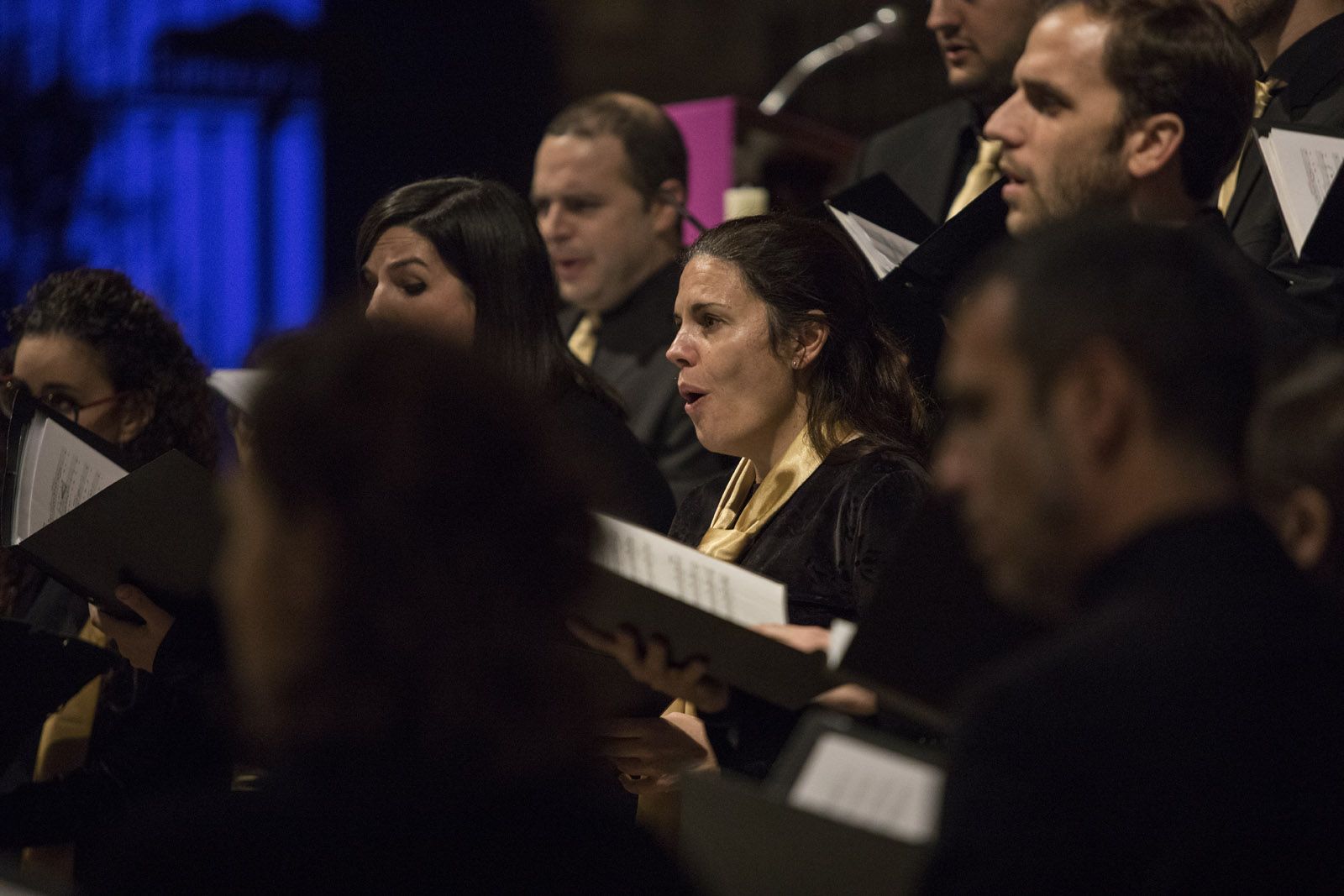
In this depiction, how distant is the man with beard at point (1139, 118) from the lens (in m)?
2.36

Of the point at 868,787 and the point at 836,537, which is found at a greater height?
the point at 868,787

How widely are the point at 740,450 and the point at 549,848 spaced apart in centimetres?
173

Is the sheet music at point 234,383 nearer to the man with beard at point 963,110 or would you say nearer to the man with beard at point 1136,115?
the man with beard at point 1136,115

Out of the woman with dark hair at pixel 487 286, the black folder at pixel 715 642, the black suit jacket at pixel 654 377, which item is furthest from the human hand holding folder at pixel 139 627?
the black suit jacket at pixel 654 377

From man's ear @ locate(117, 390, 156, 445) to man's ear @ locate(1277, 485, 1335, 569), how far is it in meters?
2.41

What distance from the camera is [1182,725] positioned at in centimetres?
119

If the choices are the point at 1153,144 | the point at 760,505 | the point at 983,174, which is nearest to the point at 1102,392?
the point at 1153,144

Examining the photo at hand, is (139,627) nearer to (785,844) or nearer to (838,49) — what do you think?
(785,844)

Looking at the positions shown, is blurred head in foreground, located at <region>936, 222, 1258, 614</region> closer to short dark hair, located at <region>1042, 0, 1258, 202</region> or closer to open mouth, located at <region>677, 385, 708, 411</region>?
short dark hair, located at <region>1042, 0, 1258, 202</region>

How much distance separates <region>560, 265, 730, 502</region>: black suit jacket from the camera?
3871 millimetres

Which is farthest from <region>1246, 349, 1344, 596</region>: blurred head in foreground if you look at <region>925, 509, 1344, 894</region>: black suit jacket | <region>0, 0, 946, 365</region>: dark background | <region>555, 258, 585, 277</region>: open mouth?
<region>0, 0, 946, 365</region>: dark background

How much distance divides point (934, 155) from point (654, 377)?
819 millimetres

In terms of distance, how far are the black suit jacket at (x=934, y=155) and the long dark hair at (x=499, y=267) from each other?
86 cm

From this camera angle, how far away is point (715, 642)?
1947mm
